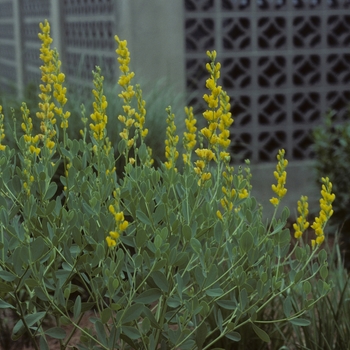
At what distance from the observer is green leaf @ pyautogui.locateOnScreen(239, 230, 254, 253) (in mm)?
2758

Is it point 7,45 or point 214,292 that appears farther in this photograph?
point 7,45

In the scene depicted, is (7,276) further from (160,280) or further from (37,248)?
(160,280)

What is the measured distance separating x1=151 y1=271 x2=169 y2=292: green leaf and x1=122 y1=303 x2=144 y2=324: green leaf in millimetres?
88

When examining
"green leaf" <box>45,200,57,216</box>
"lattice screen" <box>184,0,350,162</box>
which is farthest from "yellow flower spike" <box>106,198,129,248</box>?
"lattice screen" <box>184,0,350,162</box>

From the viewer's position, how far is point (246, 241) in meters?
2.77

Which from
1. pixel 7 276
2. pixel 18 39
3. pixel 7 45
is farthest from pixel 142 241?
pixel 7 45

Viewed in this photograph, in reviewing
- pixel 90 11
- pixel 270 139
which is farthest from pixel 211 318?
pixel 90 11

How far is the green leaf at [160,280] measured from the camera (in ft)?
8.84

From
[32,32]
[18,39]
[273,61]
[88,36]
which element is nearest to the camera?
[273,61]

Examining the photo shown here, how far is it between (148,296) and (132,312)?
0.28 feet

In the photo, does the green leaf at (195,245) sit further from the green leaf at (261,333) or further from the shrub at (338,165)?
the shrub at (338,165)

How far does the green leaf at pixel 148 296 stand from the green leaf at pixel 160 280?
5 centimetres

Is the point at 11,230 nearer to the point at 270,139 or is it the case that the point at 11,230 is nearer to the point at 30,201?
the point at 30,201

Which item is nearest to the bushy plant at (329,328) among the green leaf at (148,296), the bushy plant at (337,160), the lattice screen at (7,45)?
the green leaf at (148,296)
